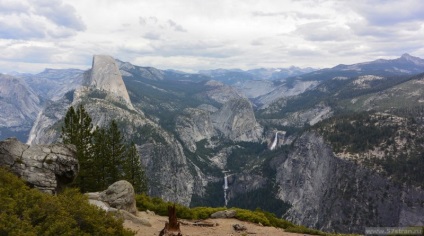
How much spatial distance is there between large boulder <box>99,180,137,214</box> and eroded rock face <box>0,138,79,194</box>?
4655 millimetres

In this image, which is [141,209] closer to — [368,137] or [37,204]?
[37,204]

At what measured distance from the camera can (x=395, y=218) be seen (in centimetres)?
14025

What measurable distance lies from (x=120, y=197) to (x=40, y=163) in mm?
8598

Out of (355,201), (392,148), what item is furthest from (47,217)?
(392,148)

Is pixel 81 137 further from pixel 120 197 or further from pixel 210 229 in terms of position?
pixel 210 229

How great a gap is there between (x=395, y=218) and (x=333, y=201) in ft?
118

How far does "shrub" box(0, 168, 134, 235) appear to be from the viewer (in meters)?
16.3

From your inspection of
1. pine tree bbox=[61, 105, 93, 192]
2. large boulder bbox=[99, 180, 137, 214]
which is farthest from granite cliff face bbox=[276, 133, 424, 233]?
large boulder bbox=[99, 180, 137, 214]

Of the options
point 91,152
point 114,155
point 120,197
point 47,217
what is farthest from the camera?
point 114,155

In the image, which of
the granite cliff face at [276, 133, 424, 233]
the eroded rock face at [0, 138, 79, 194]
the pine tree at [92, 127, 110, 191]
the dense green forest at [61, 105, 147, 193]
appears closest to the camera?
the eroded rock face at [0, 138, 79, 194]

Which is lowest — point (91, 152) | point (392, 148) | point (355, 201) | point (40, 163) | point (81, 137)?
point (355, 201)

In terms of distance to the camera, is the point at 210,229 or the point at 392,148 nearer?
the point at 210,229

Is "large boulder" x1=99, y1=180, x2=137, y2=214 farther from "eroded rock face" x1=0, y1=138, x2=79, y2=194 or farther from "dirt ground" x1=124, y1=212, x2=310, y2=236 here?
"eroded rock face" x1=0, y1=138, x2=79, y2=194

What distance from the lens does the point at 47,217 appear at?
17656 mm
